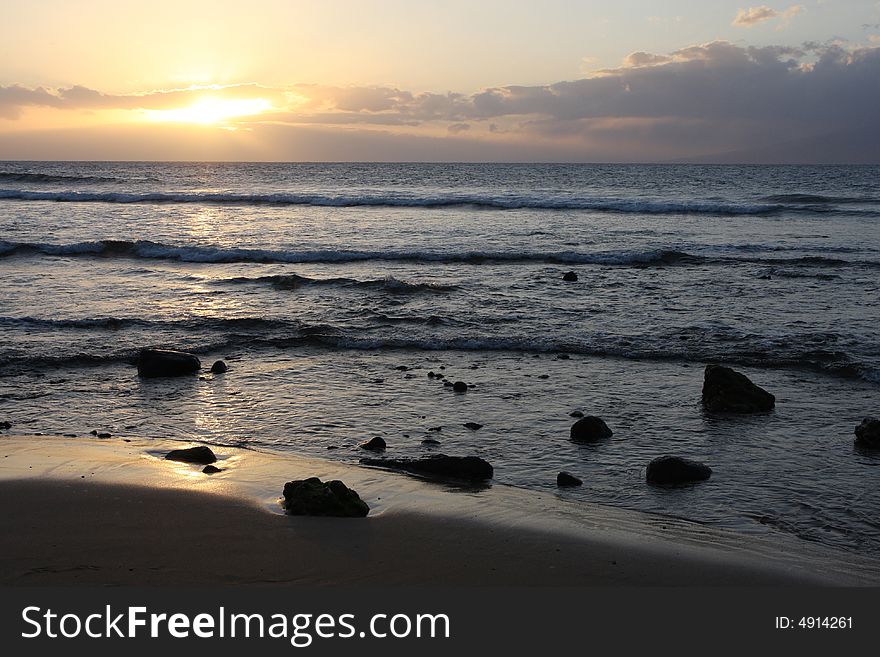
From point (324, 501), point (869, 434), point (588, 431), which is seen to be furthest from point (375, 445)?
point (869, 434)

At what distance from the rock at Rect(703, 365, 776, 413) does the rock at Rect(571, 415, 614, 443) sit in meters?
1.92

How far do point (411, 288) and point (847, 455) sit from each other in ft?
43.1

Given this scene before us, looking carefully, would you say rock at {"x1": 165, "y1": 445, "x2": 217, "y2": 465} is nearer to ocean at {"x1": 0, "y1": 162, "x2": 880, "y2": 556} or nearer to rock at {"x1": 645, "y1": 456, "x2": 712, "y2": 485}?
ocean at {"x1": 0, "y1": 162, "x2": 880, "y2": 556}

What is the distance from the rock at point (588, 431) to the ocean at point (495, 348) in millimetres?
128

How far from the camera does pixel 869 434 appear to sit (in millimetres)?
8945

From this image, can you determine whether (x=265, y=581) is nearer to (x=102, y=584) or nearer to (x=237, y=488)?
(x=102, y=584)

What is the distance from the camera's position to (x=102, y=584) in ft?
17.6

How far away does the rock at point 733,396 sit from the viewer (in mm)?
10297

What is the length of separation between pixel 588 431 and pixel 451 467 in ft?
6.36

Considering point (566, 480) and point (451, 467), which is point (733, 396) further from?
point (451, 467)

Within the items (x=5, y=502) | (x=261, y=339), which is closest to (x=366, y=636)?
(x=5, y=502)

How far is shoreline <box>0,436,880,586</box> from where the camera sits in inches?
224

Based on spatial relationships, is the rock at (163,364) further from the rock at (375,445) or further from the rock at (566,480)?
the rock at (566,480)

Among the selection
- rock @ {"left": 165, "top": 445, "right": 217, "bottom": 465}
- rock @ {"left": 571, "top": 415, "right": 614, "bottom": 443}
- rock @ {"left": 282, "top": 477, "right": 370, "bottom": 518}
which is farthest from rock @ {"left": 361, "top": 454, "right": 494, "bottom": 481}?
rock @ {"left": 165, "top": 445, "right": 217, "bottom": 465}
